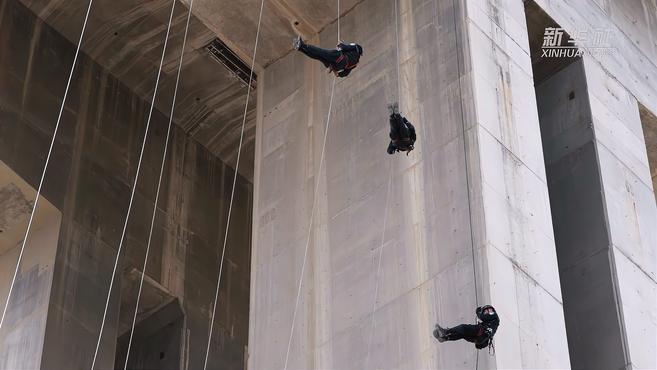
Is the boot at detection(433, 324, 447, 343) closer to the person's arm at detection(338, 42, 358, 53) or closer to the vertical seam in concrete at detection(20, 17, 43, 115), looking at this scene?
the person's arm at detection(338, 42, 358, 53)

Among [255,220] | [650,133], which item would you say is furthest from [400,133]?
[650,133]

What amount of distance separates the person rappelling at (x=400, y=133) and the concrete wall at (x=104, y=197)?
725 cm

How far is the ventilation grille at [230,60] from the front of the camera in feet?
82.2

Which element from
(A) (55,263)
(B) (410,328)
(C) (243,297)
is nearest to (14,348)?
(A) (55,263)

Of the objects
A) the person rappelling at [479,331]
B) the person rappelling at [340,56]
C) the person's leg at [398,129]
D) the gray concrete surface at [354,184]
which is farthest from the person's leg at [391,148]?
the person rappelling at [479,331]

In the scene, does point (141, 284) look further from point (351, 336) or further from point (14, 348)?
point (351, 336)

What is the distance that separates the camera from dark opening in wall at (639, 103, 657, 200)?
23.7 m

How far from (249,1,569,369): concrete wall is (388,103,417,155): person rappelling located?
0.81m

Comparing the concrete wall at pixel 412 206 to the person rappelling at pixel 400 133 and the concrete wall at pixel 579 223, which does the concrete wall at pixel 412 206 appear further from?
the concrete wall at pixel 579 223

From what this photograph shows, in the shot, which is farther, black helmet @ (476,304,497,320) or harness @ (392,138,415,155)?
harness @ (392,138,415,155)

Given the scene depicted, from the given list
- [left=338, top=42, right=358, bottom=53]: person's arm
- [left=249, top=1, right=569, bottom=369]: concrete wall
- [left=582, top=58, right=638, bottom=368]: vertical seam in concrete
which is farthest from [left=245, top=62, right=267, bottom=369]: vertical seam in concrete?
[left=582, top=58, right=638, bottom=368]: vertical seam in concrete

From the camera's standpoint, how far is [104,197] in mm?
24547

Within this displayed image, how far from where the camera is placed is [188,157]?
26906mm

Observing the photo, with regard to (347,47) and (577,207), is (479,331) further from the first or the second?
(577,207)
